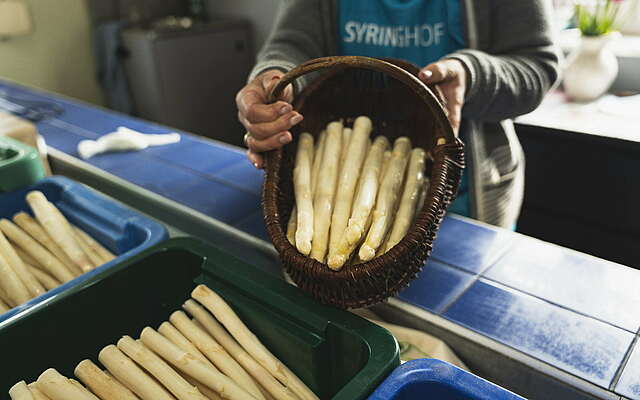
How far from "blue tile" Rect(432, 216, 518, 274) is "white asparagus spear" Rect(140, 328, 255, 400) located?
0.53 meters

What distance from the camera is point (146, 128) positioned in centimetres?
201

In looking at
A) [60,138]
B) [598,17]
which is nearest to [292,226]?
[60,138]

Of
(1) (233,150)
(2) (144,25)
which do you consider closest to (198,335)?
(1) (233,150)

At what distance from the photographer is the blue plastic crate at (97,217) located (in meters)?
1.06

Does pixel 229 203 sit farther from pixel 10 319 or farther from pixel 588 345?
pixel 588 345

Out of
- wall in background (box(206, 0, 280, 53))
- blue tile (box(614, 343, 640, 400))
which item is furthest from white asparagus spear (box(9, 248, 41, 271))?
wall in background (box(206, 0, 280, 53))

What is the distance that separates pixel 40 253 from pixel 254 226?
18.5 inches

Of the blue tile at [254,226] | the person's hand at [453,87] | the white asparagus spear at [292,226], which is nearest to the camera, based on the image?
the white asparagus spear at [292,226]

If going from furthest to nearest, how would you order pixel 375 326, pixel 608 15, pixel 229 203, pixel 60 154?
pixel 608 15, pixel 60 154, pixel 229 203, pixel 375 326

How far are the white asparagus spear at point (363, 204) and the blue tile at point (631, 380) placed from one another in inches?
17.1

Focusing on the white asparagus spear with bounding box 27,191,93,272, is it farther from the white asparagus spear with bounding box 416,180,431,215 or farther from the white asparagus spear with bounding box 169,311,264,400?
the white asparagus spear with bounding box 416,180,431,215

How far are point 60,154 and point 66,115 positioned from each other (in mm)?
546

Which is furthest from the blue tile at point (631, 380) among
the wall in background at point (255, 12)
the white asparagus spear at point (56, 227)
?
the wall in background at point (255, 12)

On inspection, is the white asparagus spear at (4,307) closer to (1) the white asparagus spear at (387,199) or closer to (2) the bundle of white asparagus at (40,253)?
(2) the bundle of white asparagus at (40,253)
